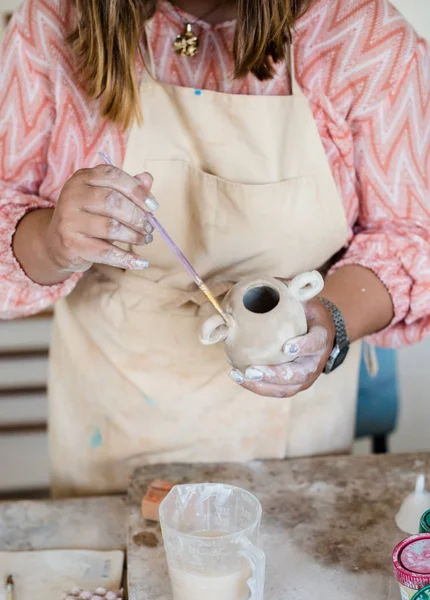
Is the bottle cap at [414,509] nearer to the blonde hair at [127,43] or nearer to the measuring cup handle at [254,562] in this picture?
the measuring cup handle at [254,562]

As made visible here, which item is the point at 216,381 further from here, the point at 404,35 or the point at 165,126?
the point at 404,35

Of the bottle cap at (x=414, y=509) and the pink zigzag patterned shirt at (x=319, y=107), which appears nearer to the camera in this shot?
the bottle cap at (x=414, y=509)

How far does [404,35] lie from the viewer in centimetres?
130

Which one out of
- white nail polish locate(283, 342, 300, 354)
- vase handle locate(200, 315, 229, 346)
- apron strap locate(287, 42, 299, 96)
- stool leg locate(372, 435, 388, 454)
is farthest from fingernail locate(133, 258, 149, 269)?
stool leg locate(372, 435, 388, 454)

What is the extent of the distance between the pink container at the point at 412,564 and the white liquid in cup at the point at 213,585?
18 centimetres

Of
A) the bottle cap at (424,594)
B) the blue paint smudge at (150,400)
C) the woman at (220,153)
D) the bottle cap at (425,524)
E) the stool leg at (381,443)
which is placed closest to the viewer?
the bottle cap at (424,594)

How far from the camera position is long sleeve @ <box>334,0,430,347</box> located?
129cm

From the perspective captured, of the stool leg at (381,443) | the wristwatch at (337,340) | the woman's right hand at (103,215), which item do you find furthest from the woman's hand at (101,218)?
the stool leg at (381,443)

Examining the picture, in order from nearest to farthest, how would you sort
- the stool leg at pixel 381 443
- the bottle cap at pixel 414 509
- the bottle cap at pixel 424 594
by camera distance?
the bottle cap at pixel 424 594 → the bottle cap at pixel 414 509 → the stool leg at pixel 381 443

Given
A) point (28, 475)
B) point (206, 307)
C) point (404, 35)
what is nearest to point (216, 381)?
point (206, 307)

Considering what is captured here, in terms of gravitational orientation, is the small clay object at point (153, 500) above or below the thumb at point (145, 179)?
below

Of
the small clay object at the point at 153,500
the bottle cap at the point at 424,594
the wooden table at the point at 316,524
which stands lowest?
the wooden table at the point at 316,524

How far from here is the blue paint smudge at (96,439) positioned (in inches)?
57.6

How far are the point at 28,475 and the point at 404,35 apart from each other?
2.23 m
